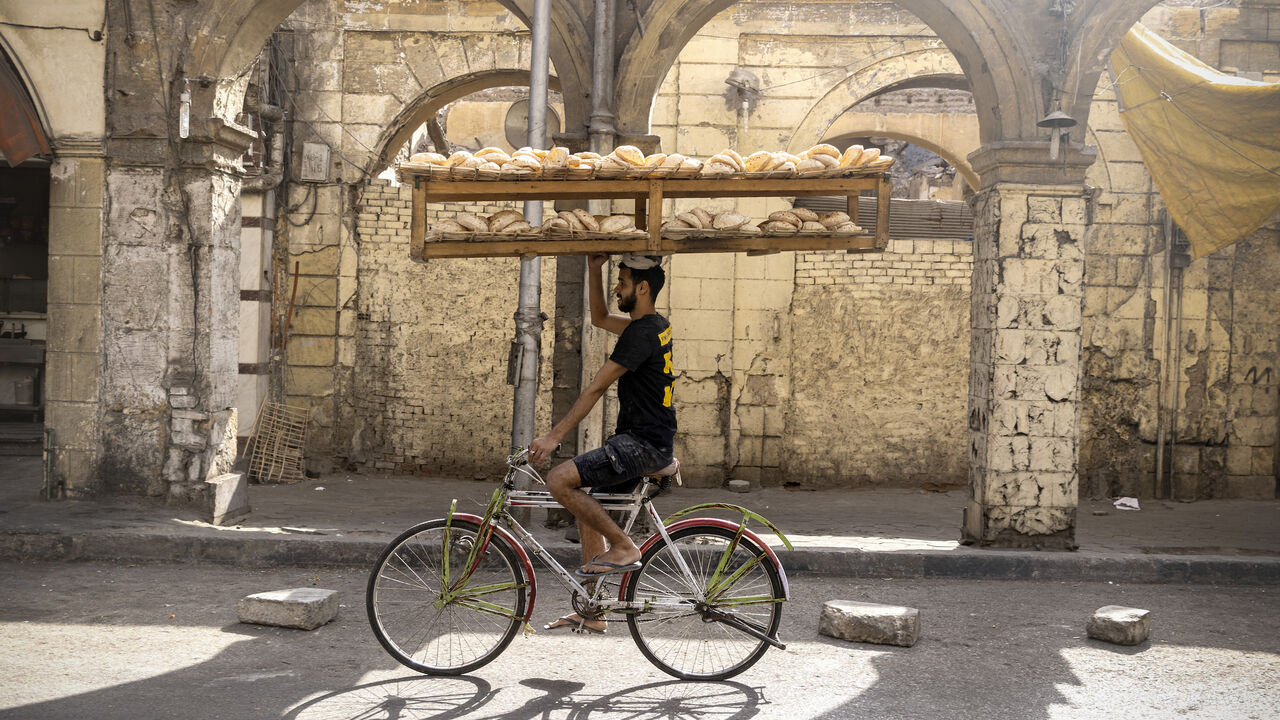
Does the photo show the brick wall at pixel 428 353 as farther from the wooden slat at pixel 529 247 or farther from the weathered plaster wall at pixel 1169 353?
the wooden slat at pixel 529 247

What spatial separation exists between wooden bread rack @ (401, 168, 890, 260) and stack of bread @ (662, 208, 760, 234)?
0.05m

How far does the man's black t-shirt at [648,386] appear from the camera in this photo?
4586mm

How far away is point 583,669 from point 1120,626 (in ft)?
8.94

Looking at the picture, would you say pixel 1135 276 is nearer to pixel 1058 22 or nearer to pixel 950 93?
pixel 1058 22

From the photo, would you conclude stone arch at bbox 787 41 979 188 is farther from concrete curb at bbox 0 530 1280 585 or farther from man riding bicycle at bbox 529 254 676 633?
man riding bicycle at bbox 529 254 676 633

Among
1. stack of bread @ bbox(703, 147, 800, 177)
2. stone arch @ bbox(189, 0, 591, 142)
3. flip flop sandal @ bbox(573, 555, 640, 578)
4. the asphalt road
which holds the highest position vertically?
stone arch @ bbox(189, 0, 591, 142)

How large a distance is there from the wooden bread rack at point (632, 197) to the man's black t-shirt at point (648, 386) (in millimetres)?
547

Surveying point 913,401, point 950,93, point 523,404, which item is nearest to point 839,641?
point 523,404

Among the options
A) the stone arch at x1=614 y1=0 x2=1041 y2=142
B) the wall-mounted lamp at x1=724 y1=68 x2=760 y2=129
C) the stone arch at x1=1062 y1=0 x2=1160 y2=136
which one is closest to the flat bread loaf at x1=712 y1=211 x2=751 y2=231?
the stone arch at x1=614 y1=0 x2=1041 y2=142

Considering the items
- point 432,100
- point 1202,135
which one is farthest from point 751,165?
point 432,100

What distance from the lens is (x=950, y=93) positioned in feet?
51.6

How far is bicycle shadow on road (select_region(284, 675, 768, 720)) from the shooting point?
4008 millimetres

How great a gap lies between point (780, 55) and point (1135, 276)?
438 centimetres

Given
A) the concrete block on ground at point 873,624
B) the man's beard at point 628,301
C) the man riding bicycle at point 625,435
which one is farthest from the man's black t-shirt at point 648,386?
the concrete block on ground at point 873,624
